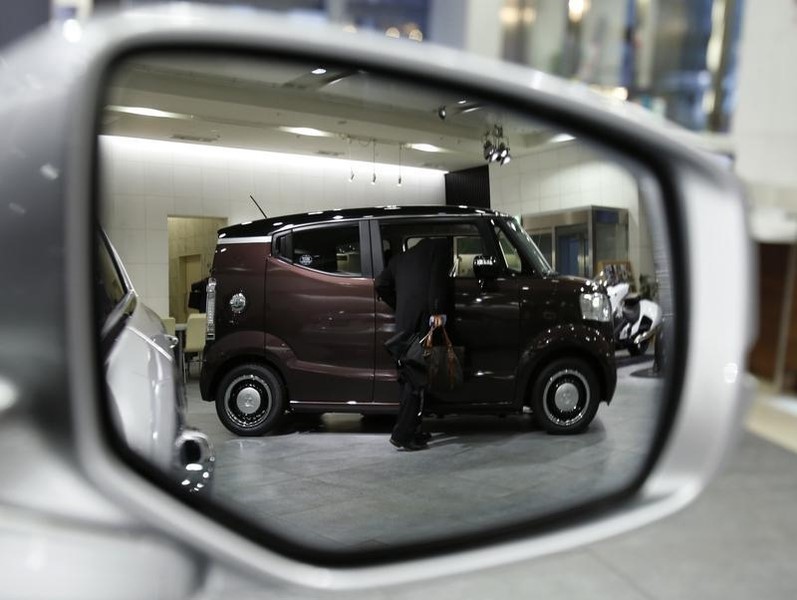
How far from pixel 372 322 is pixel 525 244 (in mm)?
705

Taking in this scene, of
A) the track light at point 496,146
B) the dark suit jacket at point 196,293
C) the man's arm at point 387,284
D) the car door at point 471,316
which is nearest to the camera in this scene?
the track light at point 496,146

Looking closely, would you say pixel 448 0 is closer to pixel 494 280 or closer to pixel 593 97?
pixel 494 280

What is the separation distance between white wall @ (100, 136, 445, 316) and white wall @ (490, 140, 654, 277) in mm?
102

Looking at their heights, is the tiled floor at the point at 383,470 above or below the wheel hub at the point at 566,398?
below

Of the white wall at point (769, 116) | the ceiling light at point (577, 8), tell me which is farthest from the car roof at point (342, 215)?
the ceiling light at point (577, 8)

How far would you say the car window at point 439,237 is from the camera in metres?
1.09

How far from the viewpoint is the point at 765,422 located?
62 centimetres

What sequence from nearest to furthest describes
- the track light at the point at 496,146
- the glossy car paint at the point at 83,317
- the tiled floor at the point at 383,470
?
the glossy car paint at the point at 83,317
the track light at the point at 496,146
the tiled floor at the point at 383,470

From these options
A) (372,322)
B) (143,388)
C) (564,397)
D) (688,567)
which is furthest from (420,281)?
(564,397)

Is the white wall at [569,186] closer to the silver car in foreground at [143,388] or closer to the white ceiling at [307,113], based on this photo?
the white ceiling at [307,113]

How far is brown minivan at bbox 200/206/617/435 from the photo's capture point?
3.90 feet

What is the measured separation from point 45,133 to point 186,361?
835 mm

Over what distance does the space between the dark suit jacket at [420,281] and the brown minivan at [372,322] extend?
0.07 feet

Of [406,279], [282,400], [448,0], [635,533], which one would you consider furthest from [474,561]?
[448,0]
